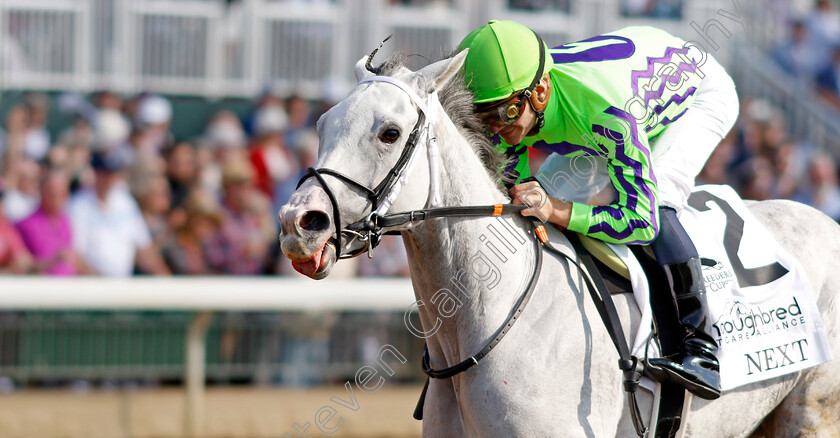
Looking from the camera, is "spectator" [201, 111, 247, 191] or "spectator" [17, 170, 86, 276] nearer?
"spectator" [17, 170, 86, 276]

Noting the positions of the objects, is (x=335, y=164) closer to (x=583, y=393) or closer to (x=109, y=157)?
(x=583, y=393)

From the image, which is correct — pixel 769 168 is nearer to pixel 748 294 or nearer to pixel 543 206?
pixel 748 294

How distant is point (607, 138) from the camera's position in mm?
3131

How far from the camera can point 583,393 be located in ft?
9.68

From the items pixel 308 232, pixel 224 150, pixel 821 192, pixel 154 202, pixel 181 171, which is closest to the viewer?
pixel 308 232

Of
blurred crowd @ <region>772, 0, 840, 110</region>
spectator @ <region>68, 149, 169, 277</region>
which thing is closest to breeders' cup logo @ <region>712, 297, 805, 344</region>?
spectator @ <region>68, 149, 169, 277</region>

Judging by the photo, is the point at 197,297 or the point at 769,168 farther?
the point at 769,168

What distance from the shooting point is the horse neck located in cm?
294

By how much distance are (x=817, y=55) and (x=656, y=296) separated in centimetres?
960

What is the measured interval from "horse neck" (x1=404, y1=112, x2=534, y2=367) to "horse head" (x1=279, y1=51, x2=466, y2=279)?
0.37 feet

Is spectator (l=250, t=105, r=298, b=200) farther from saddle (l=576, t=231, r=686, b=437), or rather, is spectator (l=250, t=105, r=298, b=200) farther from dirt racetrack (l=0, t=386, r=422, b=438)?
saddle (l=576, t=231, r=686, b=437)

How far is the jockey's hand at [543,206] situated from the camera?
310cm

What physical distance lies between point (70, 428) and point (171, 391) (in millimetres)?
649

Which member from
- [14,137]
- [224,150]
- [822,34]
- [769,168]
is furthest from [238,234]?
[822,34]
